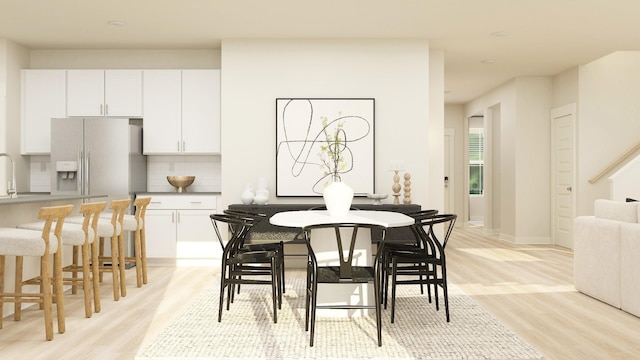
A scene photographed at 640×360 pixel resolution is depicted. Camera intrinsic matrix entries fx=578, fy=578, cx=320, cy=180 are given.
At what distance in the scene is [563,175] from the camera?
28.9 feet

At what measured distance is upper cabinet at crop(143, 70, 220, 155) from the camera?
23.2 ft

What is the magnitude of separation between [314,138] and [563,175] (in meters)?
4.31

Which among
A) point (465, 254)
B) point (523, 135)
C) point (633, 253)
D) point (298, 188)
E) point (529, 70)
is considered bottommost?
point (465, 254)

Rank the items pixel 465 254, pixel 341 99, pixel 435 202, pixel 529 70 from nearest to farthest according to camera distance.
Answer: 1. pixel 341 99
2. pixel 435 202
3. pixel 465 254
4. pixel 529 70

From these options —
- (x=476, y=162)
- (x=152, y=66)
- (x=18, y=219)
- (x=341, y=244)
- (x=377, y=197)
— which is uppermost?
(x=152, y=66)

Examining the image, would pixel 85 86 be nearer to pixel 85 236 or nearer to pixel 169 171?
pixel 169 171

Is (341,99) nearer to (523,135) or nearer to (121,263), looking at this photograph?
(121,263)

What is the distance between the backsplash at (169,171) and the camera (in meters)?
7.45

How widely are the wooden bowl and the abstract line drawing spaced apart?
3.93 feet

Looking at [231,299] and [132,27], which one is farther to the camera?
[132,27]

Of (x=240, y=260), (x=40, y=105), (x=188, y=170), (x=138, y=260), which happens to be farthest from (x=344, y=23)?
(x=40, y=105)

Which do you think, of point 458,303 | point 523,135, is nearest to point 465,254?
point 523,135

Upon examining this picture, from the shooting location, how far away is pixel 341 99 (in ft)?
22.1

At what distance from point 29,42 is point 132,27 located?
1687 millimetres
